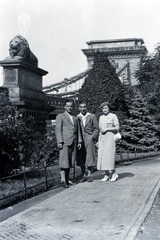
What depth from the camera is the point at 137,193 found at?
24.6ft

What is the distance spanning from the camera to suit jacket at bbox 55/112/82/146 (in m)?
8.49

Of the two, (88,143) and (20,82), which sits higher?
(20,82)

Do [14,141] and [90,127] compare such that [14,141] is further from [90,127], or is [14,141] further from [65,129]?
[90,127]

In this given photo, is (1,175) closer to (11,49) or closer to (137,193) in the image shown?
(137,193)

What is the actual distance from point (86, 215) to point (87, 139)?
384cm

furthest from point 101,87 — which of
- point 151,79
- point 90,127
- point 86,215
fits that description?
point 86,215

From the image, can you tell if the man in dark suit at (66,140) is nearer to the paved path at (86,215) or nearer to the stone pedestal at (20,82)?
the paved path at (86,215)

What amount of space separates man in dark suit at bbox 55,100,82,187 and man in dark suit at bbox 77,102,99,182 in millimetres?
625

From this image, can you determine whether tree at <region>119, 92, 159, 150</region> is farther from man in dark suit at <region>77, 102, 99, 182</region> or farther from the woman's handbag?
the woman's handbag

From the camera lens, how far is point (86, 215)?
5703mm

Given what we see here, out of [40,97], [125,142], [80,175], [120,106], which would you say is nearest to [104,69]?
[120,106]

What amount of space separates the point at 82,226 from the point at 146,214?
1017 millimetres

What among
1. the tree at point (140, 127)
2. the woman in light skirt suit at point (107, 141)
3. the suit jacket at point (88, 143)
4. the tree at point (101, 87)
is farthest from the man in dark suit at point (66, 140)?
the tree at point (140, 127)

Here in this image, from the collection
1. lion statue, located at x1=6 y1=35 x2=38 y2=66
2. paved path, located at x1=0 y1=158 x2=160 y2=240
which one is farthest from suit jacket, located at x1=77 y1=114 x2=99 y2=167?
lion statue, located at x1=6 y1=35 x2=38 y2=66
